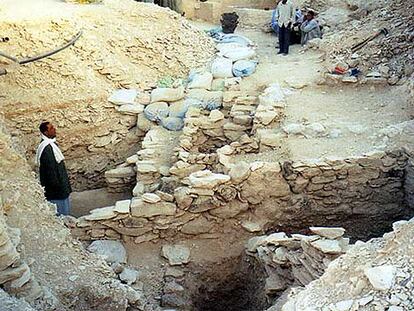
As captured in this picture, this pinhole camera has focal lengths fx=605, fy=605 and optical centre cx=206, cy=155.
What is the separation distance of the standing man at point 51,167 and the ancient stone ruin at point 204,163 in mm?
415

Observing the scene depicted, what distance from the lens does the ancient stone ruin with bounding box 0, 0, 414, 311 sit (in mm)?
4910

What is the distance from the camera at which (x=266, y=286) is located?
607 cm

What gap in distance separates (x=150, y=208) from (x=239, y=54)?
4014 mm

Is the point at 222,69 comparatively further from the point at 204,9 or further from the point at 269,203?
the point at 204,9

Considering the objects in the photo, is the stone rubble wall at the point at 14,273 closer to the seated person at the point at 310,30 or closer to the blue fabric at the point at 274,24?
the seated person at the point at 310,30

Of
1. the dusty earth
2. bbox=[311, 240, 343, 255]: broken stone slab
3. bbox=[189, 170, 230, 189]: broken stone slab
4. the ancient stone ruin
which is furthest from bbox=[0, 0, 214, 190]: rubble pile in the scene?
bbox=[311, 240, 343, 255]: broken stone slab

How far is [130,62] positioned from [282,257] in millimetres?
4915

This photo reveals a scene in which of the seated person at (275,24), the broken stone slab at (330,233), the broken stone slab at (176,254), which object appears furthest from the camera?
the seated person at (275,24)

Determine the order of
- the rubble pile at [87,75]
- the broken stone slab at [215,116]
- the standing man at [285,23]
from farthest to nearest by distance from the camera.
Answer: the standing man at [285,23] < the rubble pile at [87,75] < the broken stone slab at [215,116]

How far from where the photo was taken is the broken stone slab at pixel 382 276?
3266 mm

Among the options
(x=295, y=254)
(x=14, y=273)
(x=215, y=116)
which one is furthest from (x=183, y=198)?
(x=14, y=273)

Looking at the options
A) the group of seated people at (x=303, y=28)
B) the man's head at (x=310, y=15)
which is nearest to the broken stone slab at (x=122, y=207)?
the group of seated people at (x=303, y=28)

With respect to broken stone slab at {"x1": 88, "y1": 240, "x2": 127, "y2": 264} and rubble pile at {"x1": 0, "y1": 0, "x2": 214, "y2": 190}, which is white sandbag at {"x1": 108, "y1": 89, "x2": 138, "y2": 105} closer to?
rubble pile at {"x1": 0, "y1": 0, "x2": 214, "y2": 190}

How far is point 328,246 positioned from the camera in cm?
540
